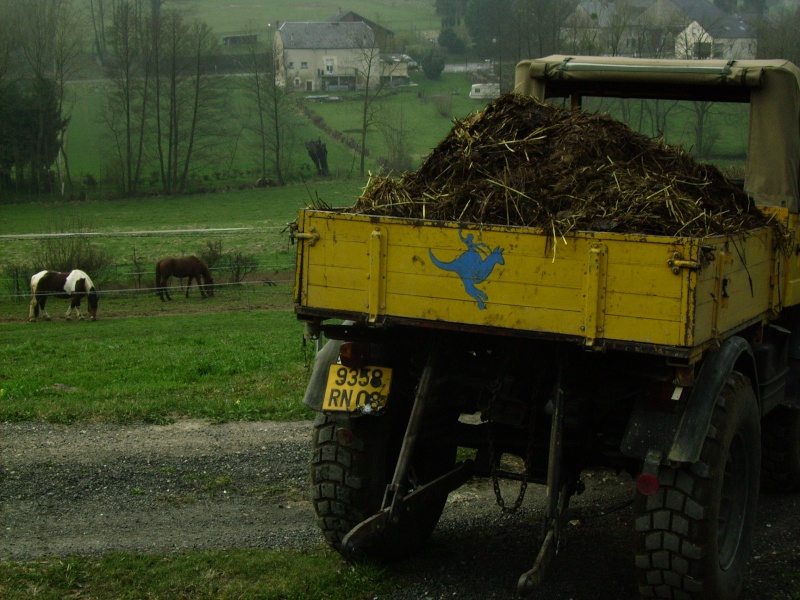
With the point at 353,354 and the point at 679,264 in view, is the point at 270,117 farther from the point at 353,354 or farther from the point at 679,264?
the point at 679,264

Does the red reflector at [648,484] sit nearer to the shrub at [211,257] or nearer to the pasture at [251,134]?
the shrub at [211,257]

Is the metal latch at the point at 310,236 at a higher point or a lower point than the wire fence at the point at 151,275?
higher

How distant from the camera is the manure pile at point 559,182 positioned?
531cm

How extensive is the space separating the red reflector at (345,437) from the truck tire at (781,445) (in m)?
3.42

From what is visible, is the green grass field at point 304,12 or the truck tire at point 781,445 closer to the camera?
the truck tire at point 781,445

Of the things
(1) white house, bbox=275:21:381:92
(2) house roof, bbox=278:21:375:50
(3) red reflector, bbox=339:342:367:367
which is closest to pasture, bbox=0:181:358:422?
(3) red reflector, bbox=339:342:367:367

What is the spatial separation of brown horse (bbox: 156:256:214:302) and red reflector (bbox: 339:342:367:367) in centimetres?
2849

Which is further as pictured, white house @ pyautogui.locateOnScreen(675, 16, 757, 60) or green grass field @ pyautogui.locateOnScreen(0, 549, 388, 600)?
white house @ pyautogui.locateOnScreen(675, 16, 757, 60)

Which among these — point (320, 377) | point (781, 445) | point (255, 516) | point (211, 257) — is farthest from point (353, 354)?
point (211, 257)

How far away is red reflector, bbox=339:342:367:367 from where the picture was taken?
5805 millimetres

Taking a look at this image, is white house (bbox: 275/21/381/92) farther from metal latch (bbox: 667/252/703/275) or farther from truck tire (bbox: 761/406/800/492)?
metal latch (bbox: 667/252/703/275)

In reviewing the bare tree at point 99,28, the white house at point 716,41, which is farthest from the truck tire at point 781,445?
the bare tree at point 99,28

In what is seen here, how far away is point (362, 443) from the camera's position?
19.4 feet

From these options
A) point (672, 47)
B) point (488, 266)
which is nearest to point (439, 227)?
point (488, 266)
